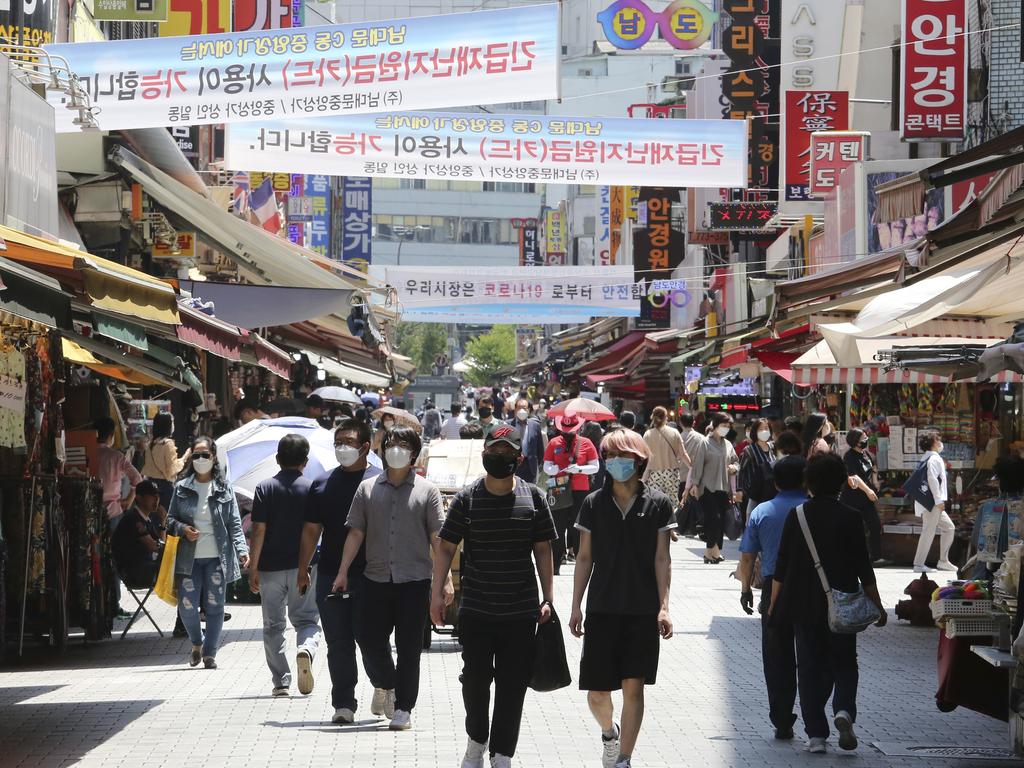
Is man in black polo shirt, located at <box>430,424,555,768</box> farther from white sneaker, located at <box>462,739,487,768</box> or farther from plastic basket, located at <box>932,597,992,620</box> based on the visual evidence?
plastic basket, located at <box>932,597,992,620</box>

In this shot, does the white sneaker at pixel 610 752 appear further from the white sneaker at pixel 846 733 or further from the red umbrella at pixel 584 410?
the red umbrella at pixel 584 410

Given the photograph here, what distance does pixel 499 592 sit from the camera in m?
7.37

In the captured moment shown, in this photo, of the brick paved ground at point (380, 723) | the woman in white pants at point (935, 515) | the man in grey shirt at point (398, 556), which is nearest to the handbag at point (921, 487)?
the woman in white pants at point (935, 515)

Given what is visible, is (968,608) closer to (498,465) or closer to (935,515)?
(498,465)

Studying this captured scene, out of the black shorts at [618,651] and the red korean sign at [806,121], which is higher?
the red korean sign at [806,121]

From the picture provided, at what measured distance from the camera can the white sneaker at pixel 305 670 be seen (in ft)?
31.4

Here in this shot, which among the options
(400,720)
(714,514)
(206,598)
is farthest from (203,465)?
(714,514)

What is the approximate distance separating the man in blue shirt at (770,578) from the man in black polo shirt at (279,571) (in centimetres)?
284

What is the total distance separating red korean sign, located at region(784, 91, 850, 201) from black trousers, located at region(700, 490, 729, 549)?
7.83 meters

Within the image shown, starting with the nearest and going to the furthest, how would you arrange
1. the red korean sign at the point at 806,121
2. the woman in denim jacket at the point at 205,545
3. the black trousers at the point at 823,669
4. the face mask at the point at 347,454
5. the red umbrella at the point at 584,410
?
the black trousers at the point at 823,669 → the face mask at the point at 347,454 → the woman in denim jacket at the point at 205,545 → the red umbrella at the point at 584,410 → the red korean sign at the point at 806,121

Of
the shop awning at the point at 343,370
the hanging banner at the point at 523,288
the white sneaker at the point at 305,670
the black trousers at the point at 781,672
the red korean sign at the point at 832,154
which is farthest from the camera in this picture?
the hanging banner at the point at 523,288

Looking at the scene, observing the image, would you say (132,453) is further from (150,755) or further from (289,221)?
(289,221)

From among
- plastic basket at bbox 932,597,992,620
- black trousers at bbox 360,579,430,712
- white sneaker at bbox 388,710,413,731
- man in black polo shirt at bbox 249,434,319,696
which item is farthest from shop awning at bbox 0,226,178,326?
plastic basket at bbox 932,597,992,620

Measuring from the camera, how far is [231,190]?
22.1 meters
